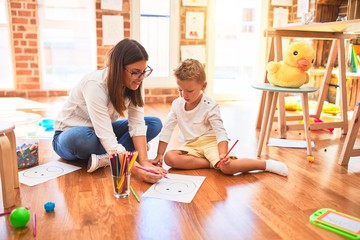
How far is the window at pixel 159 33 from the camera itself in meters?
3.31

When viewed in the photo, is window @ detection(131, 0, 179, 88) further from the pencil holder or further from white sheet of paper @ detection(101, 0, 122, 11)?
the pencil holder

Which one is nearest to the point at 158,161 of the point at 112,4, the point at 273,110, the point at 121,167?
the point at 121,167

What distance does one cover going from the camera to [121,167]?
3.68 ft

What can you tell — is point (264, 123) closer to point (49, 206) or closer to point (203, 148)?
point (203, 148)

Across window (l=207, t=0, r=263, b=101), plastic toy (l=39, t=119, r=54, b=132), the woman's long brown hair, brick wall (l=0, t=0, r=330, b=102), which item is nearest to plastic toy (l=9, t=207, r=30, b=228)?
the woman's long brown hair

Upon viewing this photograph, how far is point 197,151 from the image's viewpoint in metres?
1.53

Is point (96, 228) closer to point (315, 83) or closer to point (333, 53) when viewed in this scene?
point (333, 53)

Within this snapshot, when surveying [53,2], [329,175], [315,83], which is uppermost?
[53,2]

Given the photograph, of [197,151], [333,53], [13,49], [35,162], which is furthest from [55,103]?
[333,53]

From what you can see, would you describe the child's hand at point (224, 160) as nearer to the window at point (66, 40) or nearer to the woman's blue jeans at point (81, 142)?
the woman's blue jeans at point (81, 142)

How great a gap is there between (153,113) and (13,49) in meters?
1.59

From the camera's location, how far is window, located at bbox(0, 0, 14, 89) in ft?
10.8

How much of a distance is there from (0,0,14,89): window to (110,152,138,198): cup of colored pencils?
2.73 m

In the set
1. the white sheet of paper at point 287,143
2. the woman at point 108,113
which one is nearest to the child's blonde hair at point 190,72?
the woman at point 108,113
